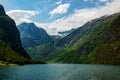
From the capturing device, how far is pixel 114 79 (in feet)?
405

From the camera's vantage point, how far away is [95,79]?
5012 inches

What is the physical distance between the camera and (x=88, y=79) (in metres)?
128

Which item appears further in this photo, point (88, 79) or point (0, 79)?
point (88, 79)

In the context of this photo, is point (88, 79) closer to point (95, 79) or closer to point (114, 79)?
point (95, 79)

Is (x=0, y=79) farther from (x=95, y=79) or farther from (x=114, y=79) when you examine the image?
(x=114, y=79)

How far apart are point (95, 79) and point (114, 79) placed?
32.9ft

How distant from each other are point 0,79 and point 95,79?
4914 centimetres

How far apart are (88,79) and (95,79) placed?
3699 mm

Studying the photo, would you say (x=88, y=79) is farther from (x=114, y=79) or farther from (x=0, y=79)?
(x=0, y=79)

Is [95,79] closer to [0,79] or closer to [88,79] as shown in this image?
[88,79]

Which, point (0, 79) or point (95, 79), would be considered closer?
point (0, 79)

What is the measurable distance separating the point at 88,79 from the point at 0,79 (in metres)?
45.6

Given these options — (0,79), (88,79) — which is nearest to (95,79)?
(88,79)

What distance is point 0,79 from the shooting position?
387ft
